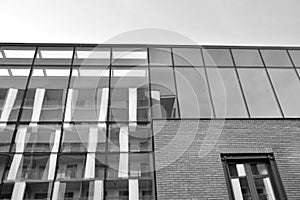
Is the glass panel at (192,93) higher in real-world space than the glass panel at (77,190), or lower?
higher

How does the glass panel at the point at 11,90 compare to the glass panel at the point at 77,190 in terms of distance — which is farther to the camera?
the glass panel at the point at 11,90

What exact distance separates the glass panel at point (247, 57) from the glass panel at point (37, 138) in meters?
8.15


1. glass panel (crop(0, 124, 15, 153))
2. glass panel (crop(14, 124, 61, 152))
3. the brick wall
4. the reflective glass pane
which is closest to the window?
the brick wall

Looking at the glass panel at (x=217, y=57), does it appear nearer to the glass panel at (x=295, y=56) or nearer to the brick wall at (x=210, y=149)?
the glass panel at (x=295, y=56)

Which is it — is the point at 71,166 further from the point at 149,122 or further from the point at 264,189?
the point at 264,189

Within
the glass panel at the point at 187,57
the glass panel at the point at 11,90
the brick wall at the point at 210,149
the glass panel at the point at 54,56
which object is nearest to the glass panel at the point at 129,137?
the brick wall at the point at 210,149

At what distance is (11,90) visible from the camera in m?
10.3

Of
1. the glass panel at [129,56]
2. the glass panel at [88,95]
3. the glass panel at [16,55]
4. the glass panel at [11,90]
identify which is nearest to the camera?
the glass panel at [11,90]

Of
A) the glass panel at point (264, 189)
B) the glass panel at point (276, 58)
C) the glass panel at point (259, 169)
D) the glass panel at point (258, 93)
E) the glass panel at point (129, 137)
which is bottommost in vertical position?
the glass panel at point (264, 189)

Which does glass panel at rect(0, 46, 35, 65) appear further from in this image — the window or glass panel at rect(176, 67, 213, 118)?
the window

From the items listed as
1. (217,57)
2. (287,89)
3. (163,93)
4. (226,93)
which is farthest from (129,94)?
(287,89)

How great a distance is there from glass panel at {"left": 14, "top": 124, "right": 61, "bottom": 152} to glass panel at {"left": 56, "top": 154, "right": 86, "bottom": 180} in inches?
21.8

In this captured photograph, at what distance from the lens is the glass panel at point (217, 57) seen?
37.0ft

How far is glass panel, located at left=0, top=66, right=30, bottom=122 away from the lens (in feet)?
Result: 30.9
